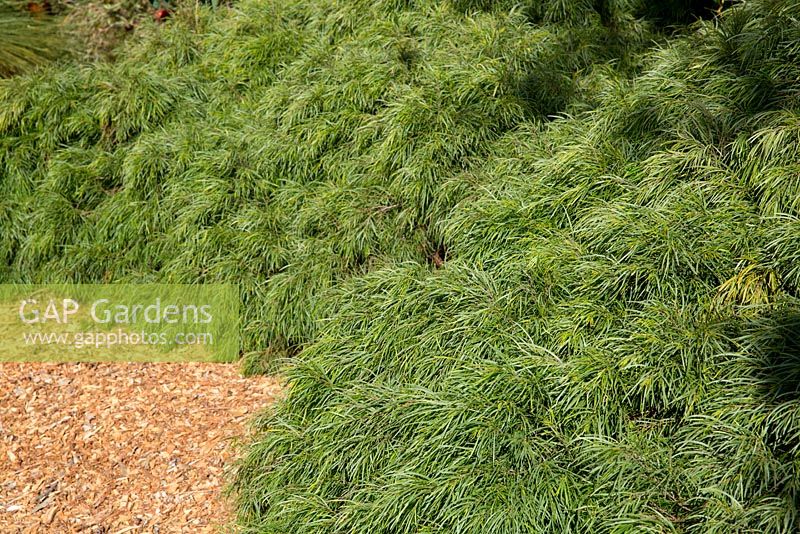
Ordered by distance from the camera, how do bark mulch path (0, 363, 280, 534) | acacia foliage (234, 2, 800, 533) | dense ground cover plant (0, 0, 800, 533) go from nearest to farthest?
acacia foliage (234, 2, 800, 533)
dense ground cover plant (0, 0, 800, 533)
bark mulch path (0, 363, 280, 534)

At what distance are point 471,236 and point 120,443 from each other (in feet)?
6.50

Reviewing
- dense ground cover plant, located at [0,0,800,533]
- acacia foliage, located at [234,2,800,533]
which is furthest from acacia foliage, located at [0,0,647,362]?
acacia foliage, located at [234,2,800,533]

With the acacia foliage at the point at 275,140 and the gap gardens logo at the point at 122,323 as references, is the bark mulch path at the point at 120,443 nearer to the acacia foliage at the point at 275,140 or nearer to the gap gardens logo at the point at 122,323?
the gap gardens logo at the point at 122,323

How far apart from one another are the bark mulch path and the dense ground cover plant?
0.38m

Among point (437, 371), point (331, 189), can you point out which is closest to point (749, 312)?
point (437, 371)

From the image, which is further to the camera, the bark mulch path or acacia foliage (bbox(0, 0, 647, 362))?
acacia foliage (bbox(0, 0, 647, 362))

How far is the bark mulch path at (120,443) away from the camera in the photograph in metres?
3.60

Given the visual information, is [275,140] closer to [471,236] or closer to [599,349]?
[471,236]

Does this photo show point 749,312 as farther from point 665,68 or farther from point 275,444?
point 275,444

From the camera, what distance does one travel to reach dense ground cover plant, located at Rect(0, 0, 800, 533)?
2852mm

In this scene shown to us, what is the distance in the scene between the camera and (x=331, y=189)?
480 cm

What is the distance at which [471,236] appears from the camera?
155 inches

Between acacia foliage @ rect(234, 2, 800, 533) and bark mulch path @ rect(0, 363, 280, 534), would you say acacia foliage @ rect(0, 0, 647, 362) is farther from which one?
acacia foliage @ rect(234, 2, 800, 533)

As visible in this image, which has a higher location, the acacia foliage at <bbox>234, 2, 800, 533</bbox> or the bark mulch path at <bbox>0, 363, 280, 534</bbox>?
the acacia foliage at <bbox>234, 2, 800, 533</bbox>
